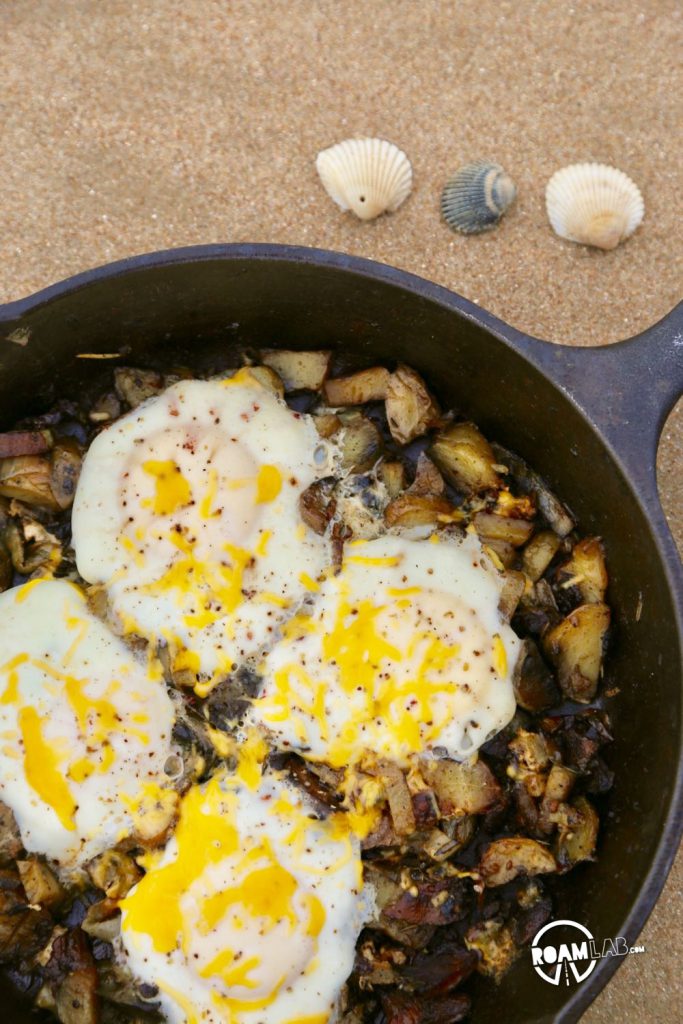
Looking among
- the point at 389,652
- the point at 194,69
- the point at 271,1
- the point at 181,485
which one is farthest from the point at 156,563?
the point at 271,1

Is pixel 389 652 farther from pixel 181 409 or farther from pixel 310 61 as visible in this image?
pixel 310 61

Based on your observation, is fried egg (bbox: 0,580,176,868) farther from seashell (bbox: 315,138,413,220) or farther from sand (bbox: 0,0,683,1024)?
seashell (bbox: 315,138,413,220)

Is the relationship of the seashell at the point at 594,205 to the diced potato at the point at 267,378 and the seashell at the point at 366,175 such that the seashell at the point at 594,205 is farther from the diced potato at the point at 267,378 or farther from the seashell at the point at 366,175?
the diced potato at the point at 267,378

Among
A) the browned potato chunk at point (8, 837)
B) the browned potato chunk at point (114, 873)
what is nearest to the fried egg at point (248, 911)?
the browned potato chunk at point (114, 873)

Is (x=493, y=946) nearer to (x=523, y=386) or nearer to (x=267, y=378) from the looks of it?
(x=523, y=386)

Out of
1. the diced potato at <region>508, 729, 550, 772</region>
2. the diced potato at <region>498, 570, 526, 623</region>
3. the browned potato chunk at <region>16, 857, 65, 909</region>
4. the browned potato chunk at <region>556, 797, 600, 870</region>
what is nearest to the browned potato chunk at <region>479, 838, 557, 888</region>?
the browned potato chunk at <region>556, 797, 600, 870</region>

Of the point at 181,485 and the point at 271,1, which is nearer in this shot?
the point at 181,485

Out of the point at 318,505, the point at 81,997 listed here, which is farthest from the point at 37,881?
the point at 318,505
